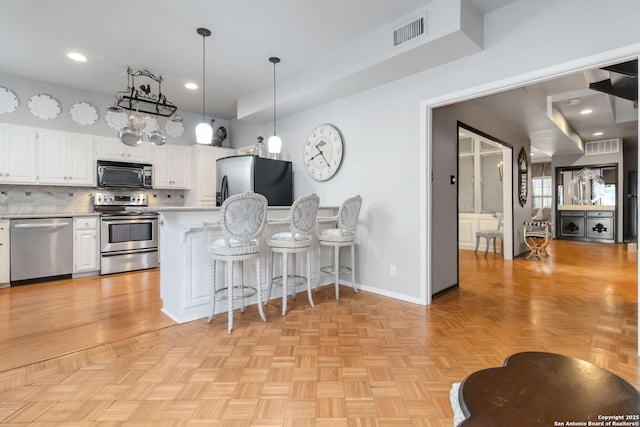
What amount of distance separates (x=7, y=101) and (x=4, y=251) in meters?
2.00

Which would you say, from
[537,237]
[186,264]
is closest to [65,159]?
[186,264]

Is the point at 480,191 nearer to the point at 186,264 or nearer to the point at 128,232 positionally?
the point at 186,264

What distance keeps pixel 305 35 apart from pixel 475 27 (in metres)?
1.51

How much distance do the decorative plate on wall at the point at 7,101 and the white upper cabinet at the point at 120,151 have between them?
0.97 metres

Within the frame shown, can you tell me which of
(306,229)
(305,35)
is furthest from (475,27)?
(306,229)

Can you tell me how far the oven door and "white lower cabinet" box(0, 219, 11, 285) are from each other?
948 millimetres

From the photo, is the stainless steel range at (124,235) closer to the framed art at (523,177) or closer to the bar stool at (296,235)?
the bar stool at (296,235)

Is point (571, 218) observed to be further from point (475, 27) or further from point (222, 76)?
point (222, 76)

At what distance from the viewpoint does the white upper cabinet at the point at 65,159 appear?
426 cm

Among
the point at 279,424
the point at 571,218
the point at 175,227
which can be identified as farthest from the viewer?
the point at 571,218

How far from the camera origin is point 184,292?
8.89 feet

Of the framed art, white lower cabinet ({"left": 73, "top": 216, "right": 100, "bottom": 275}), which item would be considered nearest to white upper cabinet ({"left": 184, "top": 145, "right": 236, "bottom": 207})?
white lower cabinet ({"left": 73, "top": 216, "right": 100, "bottom": 275})

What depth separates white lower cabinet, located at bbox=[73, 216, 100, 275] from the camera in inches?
169

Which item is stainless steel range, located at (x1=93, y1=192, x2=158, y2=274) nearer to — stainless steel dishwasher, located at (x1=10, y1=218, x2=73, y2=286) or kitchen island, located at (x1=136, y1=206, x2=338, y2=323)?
stainless steel dishwasher, located at (x1=10, y1=218, x2=73, y2=286)
